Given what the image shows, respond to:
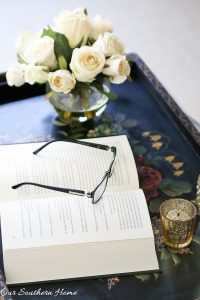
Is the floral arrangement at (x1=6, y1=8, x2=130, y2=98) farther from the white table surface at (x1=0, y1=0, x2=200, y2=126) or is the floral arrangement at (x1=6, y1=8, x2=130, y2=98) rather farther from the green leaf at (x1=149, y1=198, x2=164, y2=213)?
the white table surface at (x1=0, y1=0, x2=200, y2=126)

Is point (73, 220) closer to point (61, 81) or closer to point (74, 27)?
point (61, 81)

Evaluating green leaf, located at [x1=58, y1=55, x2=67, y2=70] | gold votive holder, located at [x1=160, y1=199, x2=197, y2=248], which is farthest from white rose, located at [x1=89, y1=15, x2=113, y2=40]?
gold votive holder, located at [x1=160, y1=199, x2=197, y2=248]

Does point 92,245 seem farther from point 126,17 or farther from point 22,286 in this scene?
point 126,17

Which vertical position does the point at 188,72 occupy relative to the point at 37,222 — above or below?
below

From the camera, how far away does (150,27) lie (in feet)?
7.14

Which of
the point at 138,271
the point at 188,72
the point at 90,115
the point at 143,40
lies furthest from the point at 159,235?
the point at 143,40

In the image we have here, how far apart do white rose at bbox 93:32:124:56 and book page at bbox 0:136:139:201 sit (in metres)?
0.19

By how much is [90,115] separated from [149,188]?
263 millimetres

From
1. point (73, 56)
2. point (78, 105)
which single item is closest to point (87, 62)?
point (73, 56)

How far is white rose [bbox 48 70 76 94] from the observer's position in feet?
3.83

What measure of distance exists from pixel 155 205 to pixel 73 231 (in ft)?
0.65

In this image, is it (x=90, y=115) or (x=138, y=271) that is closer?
(x=138, y=271)

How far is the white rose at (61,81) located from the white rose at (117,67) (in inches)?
3.2

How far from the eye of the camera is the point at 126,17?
2.21 meters
